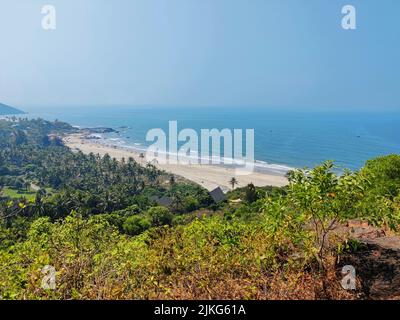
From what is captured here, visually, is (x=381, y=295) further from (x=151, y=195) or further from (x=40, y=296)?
(x=151, y=195)

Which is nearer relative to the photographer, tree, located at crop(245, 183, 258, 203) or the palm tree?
tree, located at crop(245, 183, 258, 203)

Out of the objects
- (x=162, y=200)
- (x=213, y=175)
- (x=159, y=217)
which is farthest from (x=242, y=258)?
(x=213, y=175)

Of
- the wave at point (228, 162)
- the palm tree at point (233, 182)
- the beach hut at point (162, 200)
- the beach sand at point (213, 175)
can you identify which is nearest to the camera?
the beach hut at point (162, 200)

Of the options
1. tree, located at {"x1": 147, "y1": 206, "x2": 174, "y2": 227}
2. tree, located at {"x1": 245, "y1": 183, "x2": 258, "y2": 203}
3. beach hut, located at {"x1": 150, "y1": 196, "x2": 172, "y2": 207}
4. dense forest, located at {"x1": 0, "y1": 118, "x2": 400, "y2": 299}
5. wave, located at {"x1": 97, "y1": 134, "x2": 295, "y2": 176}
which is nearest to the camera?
dense forest, located at {"x1": 0, "y1": 118, "x2": 400, "y2": 299}

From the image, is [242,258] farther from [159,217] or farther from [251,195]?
[251,195]

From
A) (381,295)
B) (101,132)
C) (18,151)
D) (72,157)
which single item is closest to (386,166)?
(381,295)

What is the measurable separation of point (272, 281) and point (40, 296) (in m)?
3.10

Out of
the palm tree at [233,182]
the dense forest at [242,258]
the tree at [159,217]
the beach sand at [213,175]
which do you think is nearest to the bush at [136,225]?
the tree at [159,217]

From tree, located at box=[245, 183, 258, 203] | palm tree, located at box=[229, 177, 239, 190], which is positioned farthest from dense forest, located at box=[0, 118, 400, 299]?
palm tree, located at box=[229, 177, 239, 190]

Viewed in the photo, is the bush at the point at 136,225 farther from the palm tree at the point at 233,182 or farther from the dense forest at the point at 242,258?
the dense forest at the point at 242,258

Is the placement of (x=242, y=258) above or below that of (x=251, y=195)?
above

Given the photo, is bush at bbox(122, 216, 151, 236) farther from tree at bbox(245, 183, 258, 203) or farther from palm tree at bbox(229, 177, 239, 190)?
palm tree at bbox(229, 177, 239, 190)

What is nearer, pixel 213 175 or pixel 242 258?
pixel 242 258
